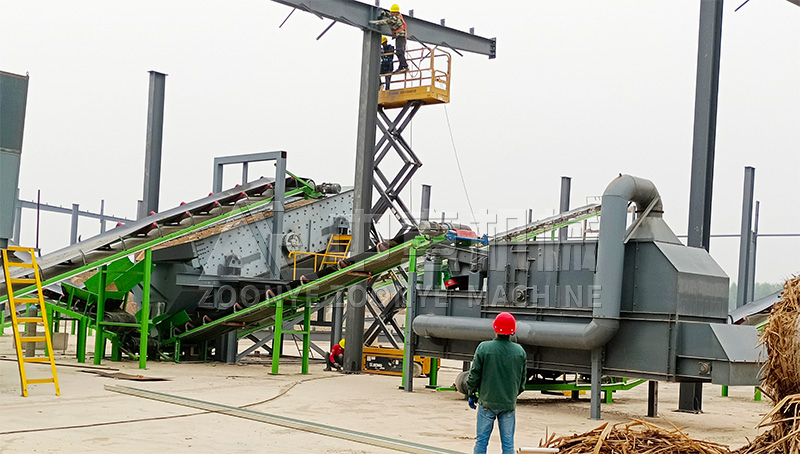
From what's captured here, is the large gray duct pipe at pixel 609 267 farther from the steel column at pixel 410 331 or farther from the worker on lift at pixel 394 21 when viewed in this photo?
the worker on lift at pixel 394 21

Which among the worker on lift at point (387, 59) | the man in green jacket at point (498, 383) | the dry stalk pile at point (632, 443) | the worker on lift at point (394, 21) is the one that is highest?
the worker on lift at point (394, 21)

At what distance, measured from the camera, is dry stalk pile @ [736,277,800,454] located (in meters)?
6.61

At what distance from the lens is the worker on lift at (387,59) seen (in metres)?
19.8

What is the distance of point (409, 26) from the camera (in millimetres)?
18938

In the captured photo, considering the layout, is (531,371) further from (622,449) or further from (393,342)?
(622,449)

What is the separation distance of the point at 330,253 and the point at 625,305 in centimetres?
956

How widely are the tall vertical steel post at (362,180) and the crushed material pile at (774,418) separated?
37.0 feet

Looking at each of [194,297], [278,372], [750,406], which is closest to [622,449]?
[750,406]

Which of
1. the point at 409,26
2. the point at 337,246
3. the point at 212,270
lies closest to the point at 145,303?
the point at 212,270

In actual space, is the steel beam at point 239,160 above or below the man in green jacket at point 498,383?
above

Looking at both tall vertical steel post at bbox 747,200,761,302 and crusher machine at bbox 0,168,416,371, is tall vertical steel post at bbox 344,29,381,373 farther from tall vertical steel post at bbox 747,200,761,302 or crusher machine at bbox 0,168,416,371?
tall vertical steel post at bbox 747,200,761,302

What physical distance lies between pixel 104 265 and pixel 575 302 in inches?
366

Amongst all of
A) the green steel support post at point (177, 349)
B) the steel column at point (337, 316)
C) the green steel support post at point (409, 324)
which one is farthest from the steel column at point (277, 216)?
the green steel support post at point (409, 324)

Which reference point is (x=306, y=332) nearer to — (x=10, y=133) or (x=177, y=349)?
(x=177, y=349)
